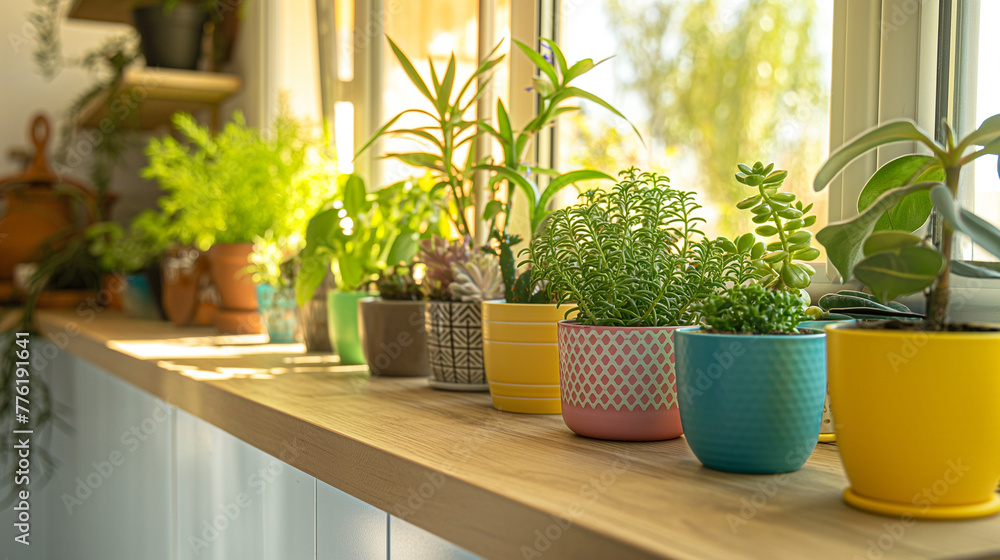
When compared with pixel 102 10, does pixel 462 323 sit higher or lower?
lower

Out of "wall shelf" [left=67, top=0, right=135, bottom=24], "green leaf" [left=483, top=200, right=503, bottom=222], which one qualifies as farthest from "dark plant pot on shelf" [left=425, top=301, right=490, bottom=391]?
"wall shelf" [left=67, top=0, right=135, bottom=24]

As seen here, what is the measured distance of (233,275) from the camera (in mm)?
1535

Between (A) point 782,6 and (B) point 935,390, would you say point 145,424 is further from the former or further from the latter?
(A) point 782,6

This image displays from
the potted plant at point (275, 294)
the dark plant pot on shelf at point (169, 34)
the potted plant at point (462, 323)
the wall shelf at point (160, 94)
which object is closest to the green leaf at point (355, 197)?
the potted plant at point (462, 323)

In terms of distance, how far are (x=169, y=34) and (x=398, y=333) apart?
1563 mm

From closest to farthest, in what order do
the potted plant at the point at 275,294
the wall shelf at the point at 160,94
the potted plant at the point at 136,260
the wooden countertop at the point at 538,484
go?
the wooden countertop at the point at 538,484, the potted plant at the point at 275,294, the potted plant at the point at 136,260, the wall shelf at the point at 160,94

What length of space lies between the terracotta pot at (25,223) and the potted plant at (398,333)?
6.36ft

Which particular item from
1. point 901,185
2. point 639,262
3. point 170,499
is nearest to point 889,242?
point 901,185

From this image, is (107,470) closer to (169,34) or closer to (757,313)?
(169,34)

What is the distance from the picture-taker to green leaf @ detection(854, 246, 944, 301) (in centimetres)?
42

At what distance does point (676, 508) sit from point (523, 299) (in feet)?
1.24

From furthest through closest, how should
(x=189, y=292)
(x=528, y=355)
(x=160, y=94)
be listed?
1. (x=160, y=94)
2. (x=189, y=292)
3. (x=528, y=355)

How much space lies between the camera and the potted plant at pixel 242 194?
4.63ft

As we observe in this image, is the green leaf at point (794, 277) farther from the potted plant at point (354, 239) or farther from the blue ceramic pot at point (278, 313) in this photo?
the blue ceramic pot at point (278, 313)
